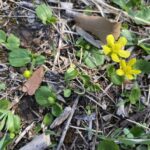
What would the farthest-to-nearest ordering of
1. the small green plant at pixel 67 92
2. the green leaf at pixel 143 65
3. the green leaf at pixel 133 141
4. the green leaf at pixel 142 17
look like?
1. the green leaf at pixel 142 17
2. the green leaf at pixel 143 65
3. the small green plant at pixel 67 92
4. the green leaf at pixel 133 141

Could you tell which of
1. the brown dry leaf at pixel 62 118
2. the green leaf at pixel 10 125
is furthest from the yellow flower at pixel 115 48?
the green leaf at pixel 10 125

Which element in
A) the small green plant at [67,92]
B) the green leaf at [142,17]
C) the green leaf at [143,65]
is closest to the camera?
the small green plant at [67,92]

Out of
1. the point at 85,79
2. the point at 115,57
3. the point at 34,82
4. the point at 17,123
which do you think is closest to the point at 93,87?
the point at 85,79

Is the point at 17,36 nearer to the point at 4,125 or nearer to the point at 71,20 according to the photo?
the point at 71,20

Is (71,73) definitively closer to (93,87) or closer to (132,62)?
(93,87)

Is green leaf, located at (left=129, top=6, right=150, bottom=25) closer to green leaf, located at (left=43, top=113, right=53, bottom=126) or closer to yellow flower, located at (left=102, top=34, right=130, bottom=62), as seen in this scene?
yellow flower, located at (left=102, top=34, right=130, bottom=62)

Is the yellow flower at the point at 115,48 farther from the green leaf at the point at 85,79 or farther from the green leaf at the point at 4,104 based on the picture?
the green leaf at the point at 4,104

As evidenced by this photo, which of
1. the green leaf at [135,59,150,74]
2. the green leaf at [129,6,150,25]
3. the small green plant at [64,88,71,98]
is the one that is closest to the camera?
the small green plant at [64,88,71,98]

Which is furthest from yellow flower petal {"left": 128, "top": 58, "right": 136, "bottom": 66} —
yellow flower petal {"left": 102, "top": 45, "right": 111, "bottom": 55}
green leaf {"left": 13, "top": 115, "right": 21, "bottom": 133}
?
green leaf {"left": 13, "top": 115, "right": 21, "bottom": 133}
